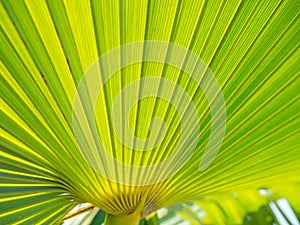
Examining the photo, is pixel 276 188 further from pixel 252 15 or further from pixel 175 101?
pixel 252 15

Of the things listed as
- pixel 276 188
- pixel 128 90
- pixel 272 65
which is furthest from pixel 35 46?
pixel 276 188

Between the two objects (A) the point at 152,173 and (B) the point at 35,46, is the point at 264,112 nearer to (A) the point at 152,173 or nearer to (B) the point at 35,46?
(A) the point at 152,173

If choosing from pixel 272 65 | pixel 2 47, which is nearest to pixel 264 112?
pixel 272 65

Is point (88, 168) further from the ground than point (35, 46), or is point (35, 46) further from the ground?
point (35, 46)

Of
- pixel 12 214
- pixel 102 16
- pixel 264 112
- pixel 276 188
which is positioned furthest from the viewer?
pixel 276 188

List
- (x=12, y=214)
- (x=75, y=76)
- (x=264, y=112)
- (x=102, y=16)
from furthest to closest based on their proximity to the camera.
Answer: (x=12, y=214) → (x=264, y=112) → (x=75, y=76) → (x=102, y=16)

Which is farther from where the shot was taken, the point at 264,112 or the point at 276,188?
the point at 276,188

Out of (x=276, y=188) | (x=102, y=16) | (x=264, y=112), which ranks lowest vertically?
(x=276, y=188)
